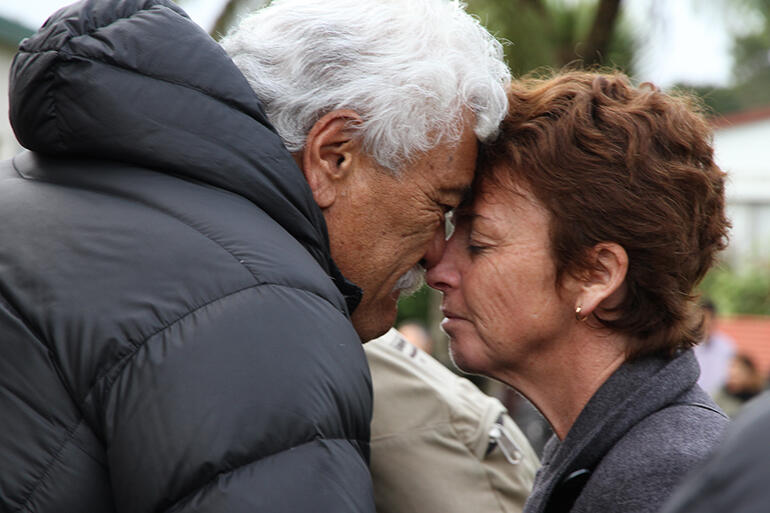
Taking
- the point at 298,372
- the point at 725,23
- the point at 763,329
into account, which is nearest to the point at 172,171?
the point at 298,372

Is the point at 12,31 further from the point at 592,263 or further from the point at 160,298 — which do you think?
the point at 160,298

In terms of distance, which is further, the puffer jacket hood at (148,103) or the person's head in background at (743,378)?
the person's head in background at (743,378)

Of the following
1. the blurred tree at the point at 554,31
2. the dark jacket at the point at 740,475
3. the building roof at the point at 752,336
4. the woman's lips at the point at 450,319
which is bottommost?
the building roof at the point at 752,336

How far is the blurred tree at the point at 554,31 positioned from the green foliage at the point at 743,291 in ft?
46.2

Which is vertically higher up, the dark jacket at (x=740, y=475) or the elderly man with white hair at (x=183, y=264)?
the dark jacket at (x=740, y=475)

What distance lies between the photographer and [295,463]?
1438mm

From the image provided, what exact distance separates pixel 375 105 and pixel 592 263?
72cm

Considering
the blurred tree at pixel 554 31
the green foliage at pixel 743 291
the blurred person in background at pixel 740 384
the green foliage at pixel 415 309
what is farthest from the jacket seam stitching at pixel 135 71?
the green foliage at pixel 743 291

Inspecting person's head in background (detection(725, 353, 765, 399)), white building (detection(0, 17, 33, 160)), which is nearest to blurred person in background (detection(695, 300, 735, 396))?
person's head in background (detection(725, 353, 765, 399))

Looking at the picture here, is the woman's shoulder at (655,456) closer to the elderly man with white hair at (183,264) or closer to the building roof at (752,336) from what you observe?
the elderly man with white hair at (183,264)

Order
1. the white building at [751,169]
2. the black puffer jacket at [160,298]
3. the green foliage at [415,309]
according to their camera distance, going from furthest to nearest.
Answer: the white building at [751,169] < the green foliage at [415,309] < the black puffer jacket at [160,298]

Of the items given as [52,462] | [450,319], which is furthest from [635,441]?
[52,462]

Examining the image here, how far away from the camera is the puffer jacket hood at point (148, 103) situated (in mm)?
1646

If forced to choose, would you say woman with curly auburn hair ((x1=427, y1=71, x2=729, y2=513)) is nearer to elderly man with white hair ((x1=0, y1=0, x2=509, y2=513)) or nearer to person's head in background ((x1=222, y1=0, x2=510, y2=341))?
person's head in background ((x1=222, y1=0, x2=510, y2=341))
